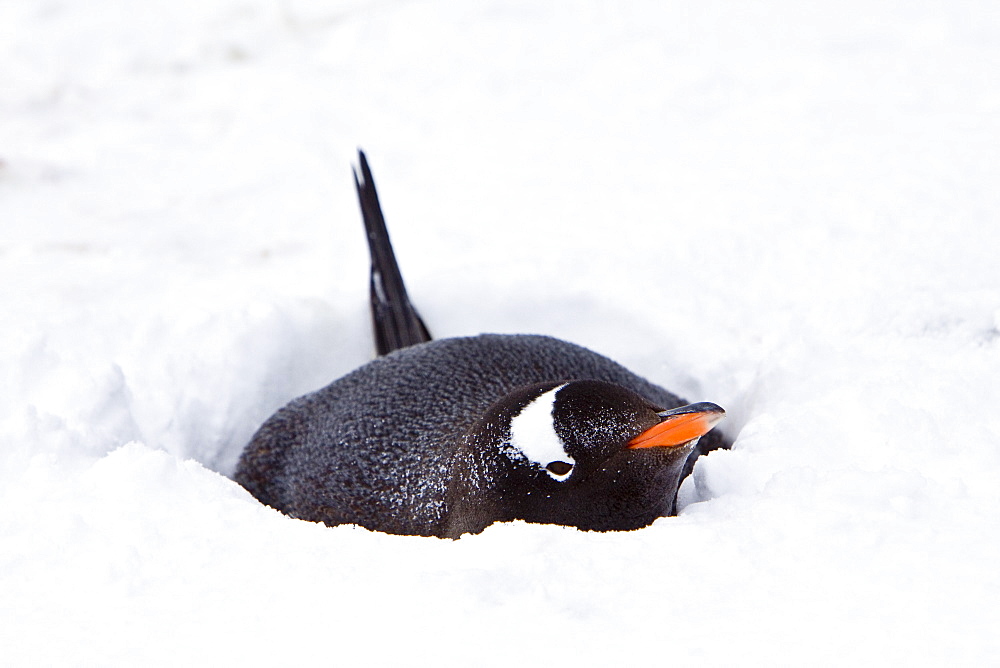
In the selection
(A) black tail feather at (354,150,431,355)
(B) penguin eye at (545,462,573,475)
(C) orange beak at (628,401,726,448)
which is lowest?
(B) penguin eye at (545,462,573,475)

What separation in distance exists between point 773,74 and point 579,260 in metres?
0.85

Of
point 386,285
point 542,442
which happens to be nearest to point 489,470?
point 542,442

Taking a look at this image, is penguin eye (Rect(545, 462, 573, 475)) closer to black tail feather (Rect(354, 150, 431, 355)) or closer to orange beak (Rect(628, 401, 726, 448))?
orange beak (Rect(628, 401, 726, 448))

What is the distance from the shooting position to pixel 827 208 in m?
2.02

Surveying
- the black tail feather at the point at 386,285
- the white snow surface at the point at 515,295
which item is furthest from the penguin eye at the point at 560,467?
the black tail feather at the point at 386,285

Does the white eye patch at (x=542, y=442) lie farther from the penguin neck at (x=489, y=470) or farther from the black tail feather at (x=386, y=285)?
the black tail feather at (x=386, y=285)

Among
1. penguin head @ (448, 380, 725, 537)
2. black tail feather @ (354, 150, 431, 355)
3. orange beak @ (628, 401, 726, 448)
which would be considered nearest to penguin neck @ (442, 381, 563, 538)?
penguin head @ (448, 380, 725, 537)

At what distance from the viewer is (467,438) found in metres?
1.36

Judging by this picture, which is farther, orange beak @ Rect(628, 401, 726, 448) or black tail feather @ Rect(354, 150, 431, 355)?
black tail feather @ Rect(354, 150, 431, 355)

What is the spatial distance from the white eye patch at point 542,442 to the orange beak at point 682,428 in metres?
0.09

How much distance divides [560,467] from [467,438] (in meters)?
0.18

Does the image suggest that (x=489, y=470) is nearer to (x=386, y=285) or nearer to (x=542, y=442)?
(x=542, y=442)

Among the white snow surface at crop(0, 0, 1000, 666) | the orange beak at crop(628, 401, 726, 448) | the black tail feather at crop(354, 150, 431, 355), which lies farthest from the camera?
the black tail feather at crop(354, 150, 431, 355)

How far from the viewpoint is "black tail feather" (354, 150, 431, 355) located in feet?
6.47
